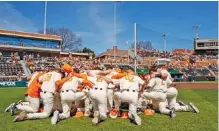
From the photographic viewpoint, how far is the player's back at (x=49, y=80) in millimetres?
8516

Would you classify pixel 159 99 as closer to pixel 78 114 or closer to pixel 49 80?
pixel 78 114

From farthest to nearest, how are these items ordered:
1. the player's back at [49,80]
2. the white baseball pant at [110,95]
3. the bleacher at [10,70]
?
the bleacher at [10,70]
the white baseball pant at [110,95]
the player's back at [49,80]

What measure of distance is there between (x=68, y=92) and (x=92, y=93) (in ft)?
2.42

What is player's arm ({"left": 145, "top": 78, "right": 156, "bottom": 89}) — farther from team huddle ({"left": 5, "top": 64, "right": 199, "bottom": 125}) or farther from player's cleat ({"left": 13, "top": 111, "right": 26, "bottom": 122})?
player's cleat ({"left": 13, "top": 111, "right": 26, "bottom": 122})

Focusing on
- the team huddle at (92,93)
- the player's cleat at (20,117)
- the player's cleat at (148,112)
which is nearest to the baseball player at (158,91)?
the team huddle at (92,93)

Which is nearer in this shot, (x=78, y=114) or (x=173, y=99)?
(x=78, y=114)

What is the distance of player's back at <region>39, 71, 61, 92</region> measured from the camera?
Answer: 8516 millimetres

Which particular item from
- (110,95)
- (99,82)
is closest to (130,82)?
(99,82)

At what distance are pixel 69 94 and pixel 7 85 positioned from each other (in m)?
25.1

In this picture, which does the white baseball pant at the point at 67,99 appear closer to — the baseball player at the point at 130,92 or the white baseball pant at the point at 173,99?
the baseball player at the point at 130,92

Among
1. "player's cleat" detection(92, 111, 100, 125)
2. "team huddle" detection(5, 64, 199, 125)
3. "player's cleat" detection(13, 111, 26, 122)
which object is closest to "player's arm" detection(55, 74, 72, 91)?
"team huddle" detection(5, 64, 199, 125)

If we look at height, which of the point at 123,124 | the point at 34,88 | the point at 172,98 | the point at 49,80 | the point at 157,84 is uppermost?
the point at 49,80

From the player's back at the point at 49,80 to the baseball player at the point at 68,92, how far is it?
18cm

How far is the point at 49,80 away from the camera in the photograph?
8594 mm
